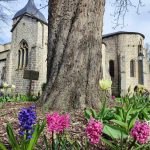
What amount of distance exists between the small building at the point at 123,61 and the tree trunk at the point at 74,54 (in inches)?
1261

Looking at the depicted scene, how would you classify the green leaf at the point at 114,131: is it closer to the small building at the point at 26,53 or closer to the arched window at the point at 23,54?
the small building at the point at 26,53

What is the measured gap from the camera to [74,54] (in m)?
4.45

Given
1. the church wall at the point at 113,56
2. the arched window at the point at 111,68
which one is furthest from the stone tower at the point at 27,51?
the arched window at the point at 111,68

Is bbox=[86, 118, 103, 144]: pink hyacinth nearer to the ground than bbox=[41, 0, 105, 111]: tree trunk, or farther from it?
nearer to the ground

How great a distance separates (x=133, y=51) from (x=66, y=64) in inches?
1382

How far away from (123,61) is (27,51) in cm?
1433

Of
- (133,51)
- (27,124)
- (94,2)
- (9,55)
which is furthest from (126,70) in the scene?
(27,124)

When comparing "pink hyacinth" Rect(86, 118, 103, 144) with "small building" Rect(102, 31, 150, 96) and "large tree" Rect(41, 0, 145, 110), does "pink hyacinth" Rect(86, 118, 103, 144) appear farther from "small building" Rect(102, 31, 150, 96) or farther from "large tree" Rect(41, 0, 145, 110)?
"small building" Rect(102, 31, 150, 96)

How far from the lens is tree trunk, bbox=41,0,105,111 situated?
4218 mm

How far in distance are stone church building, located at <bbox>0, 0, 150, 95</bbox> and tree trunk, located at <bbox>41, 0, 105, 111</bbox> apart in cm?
1609

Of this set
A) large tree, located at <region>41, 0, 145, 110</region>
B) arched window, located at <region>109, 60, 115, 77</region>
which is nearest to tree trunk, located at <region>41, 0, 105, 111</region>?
large tree, located at <region>41, 0, 145, 110</region>

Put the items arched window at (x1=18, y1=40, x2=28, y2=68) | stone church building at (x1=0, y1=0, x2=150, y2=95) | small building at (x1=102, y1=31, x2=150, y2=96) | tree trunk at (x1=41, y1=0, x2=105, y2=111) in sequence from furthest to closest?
1. small building at (x1=102, y1=31, x2=150, y2=96)
2. arched window at (x1=18, y1=40, x2=28, y2=68)
3. stone church building at (x1=0, y1=0, x2=150, y2=95)
4. tree trunk at (x1=41, y1=0, x2=105, y2=111)

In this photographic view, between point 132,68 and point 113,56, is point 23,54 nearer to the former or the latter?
point 113,56

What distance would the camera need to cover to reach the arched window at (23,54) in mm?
28547
